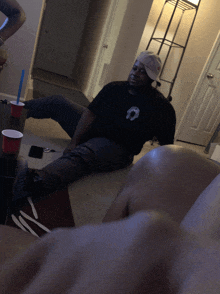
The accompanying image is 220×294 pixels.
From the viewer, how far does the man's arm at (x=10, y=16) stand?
1613mm

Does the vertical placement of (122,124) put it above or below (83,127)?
above

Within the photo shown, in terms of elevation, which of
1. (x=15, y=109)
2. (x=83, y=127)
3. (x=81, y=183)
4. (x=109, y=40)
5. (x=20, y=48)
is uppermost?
(x=109, y=40)

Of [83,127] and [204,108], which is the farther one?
[204,108]

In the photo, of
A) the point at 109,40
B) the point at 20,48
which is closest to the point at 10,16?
the point at 20,48

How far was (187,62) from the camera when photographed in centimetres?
324

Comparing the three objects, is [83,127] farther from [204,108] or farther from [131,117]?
[204,108]

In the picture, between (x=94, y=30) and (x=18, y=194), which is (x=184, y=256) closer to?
(x=18, y=194)

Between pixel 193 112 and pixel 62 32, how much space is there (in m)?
3.02

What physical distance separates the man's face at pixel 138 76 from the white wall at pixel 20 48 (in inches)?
47.6

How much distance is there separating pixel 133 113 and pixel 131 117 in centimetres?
3

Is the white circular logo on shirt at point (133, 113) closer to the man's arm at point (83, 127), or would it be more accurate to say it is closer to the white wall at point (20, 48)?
the man's arm at point (83, 127)

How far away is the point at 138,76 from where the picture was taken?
1.50 metres

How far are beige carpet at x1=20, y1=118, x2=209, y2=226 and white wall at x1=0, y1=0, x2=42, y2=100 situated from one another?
17.7 inches

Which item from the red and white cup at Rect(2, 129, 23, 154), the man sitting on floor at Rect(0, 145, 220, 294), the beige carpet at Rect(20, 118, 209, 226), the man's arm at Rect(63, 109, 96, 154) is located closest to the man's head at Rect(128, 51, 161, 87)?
the man's arm at Rect(63, 109, 96, 154)
